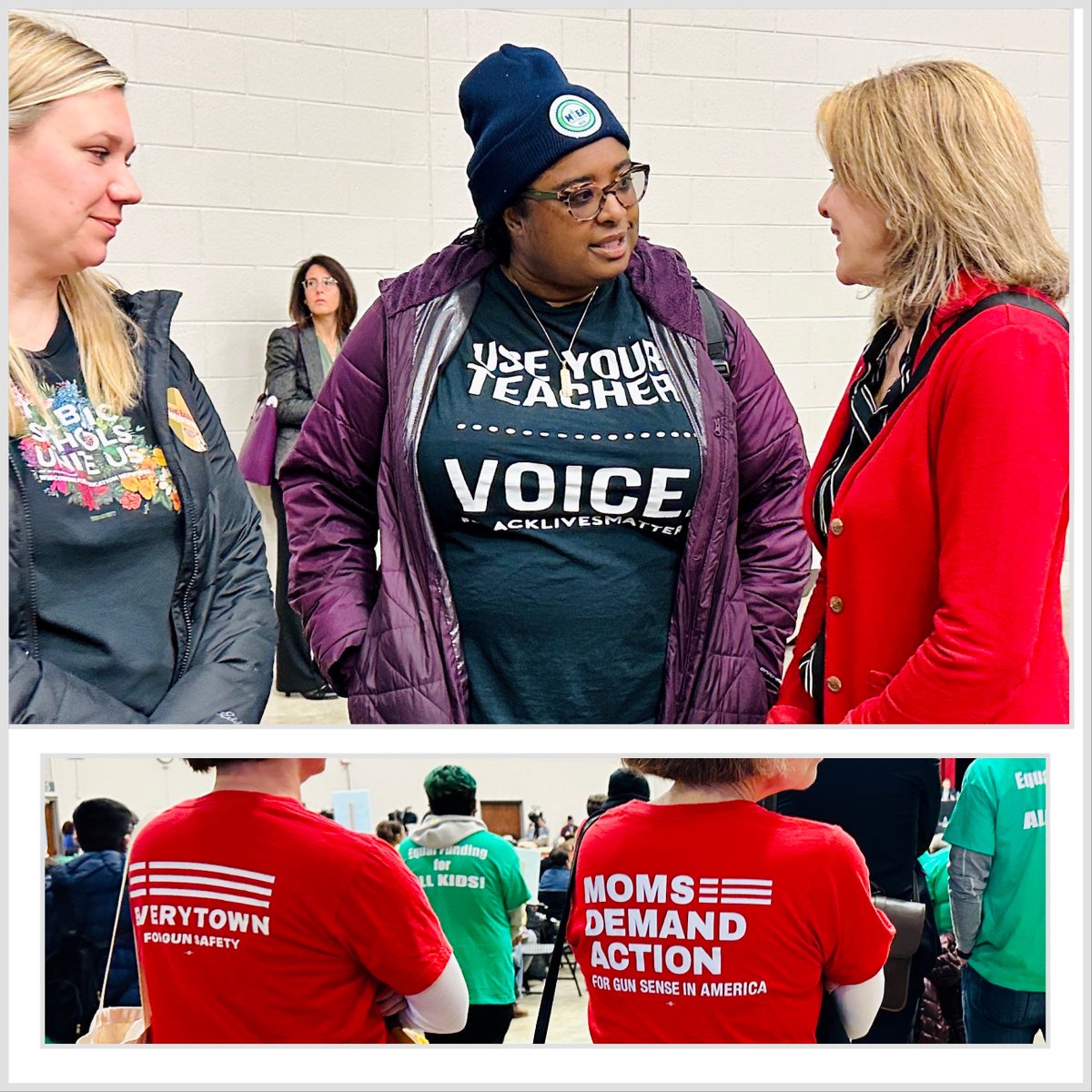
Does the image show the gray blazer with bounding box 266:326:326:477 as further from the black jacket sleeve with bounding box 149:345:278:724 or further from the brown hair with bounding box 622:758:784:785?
the brown hair with bounding box 622:758:784:785

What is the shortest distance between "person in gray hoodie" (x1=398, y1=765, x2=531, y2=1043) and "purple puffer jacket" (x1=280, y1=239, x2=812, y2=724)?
0.27 m

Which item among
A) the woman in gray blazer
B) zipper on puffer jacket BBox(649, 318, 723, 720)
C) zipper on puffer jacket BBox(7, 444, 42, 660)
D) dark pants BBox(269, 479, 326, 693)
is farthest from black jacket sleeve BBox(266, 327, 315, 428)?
zipper on puffer jacket BBox(7, 444, 42, 660)

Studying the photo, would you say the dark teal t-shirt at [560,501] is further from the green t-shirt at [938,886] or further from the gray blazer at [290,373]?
the gray blazer at [290,373]

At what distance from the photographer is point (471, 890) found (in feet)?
4.09

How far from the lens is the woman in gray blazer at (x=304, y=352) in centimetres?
377

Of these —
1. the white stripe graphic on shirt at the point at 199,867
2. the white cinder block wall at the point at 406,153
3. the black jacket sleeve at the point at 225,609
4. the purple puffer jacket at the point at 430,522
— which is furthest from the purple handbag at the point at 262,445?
the white stripe graphic on shirt at the point at 199,867

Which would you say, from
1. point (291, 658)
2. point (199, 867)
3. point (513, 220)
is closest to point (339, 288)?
point (291, 658)

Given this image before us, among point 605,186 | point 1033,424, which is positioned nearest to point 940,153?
point 1033,424

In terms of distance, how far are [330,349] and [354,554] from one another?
2.33m

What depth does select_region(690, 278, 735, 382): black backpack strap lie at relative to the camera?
60.3 inches

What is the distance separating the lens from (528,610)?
150 centimetres

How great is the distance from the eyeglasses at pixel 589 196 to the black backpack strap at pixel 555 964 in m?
0.65

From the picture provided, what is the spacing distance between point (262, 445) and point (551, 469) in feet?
8.15

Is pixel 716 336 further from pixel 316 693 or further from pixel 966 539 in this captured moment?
pixel 316 693
